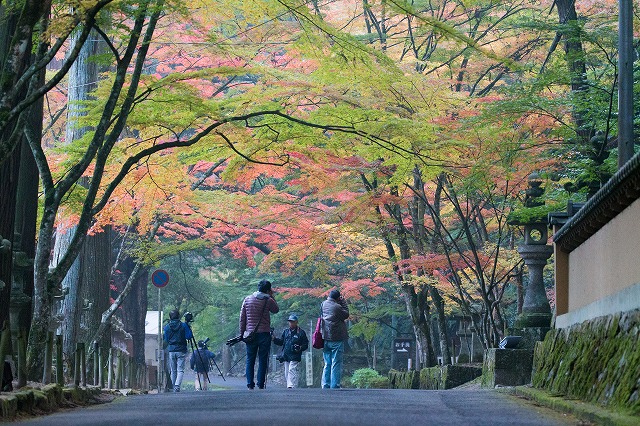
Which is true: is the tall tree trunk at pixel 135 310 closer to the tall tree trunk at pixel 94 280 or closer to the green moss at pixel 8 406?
the tall tree trunk at pixel 94 280

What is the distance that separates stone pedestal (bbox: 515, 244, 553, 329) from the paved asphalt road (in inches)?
148

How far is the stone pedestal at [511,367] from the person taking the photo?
1553 centimetres

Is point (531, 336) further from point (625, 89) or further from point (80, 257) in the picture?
point (80, 257)

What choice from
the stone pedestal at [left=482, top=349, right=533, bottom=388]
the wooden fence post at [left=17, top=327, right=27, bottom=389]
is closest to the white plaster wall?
the stone pedestal at [left=482, top=349, right=533, bottom=388]

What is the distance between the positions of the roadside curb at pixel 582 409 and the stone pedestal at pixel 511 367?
8.47 feet

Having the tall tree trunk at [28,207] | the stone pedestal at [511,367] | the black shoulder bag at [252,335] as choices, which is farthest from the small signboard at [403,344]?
the tall tree trunk at [28,207]

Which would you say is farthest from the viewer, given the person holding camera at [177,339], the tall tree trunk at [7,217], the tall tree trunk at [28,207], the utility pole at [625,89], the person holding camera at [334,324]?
the person holding camera at [177,339]

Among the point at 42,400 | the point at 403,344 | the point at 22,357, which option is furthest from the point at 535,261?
the point at 403,344

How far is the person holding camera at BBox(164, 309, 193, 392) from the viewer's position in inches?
808

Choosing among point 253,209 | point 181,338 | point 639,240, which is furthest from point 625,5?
point 253,209

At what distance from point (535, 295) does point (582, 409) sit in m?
8.09

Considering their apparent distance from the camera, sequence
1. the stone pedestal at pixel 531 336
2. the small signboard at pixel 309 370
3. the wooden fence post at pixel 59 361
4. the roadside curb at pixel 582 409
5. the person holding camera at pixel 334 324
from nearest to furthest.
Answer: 1. the roadside curb at pixel 582 409
2. the wooden fence post at pixel 59 361
3. the stone pedestal at pixel 531 336
4. the person holding camera at pixel 334 324
5. the small signboard at pixel 309 370

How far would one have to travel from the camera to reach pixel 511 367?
15.6 m

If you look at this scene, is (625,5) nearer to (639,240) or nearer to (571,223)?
(571,223)
